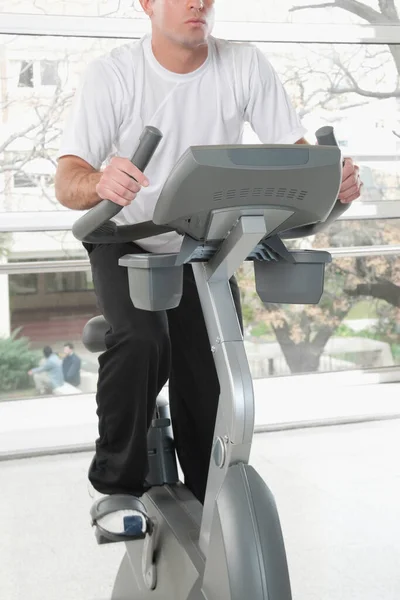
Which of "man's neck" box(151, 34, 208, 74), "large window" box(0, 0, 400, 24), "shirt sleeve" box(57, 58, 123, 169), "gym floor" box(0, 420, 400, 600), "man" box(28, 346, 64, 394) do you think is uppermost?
"large window" box(0, 0, 400, 24)

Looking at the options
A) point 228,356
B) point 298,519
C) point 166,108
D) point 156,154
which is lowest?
point 298,519

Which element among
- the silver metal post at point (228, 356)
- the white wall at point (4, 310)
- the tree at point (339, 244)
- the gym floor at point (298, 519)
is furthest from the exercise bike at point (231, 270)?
the tree at point (339, 244)

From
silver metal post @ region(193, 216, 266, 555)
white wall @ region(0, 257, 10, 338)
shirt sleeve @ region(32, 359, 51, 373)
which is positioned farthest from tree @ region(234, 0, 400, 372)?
Answer: silver metal post @ region(193, 216, 266, 555)

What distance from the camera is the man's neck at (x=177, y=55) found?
192cm

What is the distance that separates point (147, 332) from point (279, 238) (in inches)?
15.9

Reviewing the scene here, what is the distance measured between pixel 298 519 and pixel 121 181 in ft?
5.65

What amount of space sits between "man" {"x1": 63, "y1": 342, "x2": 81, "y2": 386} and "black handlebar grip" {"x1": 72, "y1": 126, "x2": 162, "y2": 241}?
2.33 metres

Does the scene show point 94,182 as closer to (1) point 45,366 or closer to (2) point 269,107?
(2) point 269,107

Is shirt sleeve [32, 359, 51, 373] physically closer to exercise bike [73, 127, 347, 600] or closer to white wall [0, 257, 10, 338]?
white wall [0, 257, 10, 338]

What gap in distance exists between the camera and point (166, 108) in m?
1.94

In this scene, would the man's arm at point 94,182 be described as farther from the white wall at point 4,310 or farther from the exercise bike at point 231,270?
the white wall at point 4,310

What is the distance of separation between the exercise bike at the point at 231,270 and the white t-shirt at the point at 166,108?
11.1 inches

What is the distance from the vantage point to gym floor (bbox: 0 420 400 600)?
7.55 feet

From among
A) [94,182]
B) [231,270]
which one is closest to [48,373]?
[94,182]
